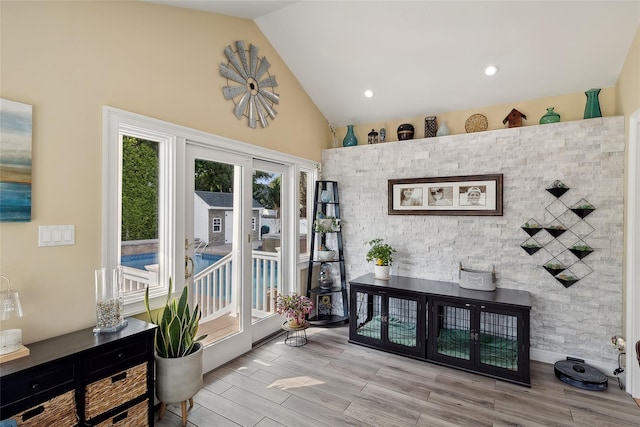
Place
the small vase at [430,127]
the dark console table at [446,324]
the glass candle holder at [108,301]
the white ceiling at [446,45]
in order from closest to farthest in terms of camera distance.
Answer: the glass candle holder at [108,301]
the white ceiling at [446,45]
the dark console table at [446,324]
the small vase at [430,127]

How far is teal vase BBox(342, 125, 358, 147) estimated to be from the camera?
4309 millimetres

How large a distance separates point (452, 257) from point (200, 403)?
2.84 m

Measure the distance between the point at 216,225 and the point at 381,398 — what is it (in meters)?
2.07

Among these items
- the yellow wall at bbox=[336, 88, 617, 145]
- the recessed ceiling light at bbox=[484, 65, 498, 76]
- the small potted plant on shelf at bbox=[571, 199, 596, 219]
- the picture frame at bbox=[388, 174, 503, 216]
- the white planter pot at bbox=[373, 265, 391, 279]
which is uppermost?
the recessed ceiling light at bbox=[484, 65, 498, 76]

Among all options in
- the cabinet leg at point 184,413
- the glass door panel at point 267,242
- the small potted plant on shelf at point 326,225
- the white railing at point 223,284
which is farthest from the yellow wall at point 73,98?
the small potted plant on shelf at point 326,225

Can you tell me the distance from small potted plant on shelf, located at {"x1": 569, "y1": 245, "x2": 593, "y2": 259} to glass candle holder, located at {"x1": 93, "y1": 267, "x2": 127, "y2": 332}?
12.4ft

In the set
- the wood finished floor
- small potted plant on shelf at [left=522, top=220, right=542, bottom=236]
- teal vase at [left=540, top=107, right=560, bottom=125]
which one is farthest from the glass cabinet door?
teal vase at [left=540, top=107, right=560, bottom=125]

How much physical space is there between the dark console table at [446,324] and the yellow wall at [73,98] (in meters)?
2.54

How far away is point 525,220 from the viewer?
3.17 metres

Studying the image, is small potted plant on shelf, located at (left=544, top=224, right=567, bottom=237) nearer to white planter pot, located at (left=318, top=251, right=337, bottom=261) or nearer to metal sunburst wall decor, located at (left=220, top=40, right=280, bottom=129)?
white planter pot, located at (left=318, top=251, right=337, bottom=261)

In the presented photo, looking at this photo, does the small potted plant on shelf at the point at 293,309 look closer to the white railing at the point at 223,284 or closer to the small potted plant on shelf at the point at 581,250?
the white railing at the point at 223,284

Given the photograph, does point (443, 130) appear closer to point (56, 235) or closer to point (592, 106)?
point (592, 106)

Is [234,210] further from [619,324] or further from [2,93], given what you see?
[619,324]

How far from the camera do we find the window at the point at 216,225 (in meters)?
2.94
